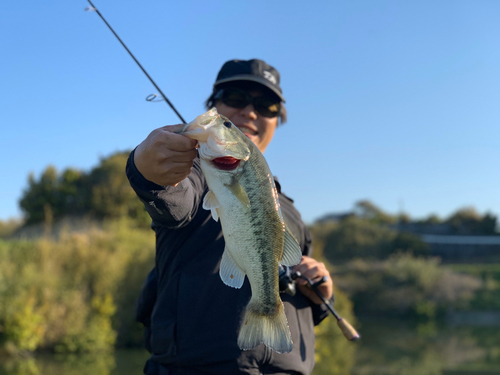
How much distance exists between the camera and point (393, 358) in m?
15.0

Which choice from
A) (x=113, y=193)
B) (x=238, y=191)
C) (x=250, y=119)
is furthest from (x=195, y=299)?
(x=113, y=193)

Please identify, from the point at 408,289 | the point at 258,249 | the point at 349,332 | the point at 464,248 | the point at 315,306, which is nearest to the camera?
the point at 258,249

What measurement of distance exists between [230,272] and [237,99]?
1.50m

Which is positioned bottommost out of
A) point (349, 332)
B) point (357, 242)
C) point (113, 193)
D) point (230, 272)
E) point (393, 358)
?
point (393, 358)

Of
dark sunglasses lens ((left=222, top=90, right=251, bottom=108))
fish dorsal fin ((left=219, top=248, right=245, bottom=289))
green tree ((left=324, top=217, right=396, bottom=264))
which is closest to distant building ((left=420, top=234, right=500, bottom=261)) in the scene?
green tree ((left=324, top=217, right=396, bottom=264))

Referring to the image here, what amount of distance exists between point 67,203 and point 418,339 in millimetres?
18555

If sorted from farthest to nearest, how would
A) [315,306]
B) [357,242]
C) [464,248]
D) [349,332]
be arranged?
[464,248] → [357,242] → [349,332] → [315,306]

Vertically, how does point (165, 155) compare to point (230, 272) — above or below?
above

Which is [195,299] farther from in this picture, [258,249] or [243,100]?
[243,100]

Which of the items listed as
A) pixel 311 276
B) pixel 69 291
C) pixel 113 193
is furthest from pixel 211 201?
pixel 113 193

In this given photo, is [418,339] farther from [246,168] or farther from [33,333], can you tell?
[246,168]

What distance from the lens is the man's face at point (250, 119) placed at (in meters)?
3.12

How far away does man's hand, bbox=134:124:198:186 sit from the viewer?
1784 millimetres

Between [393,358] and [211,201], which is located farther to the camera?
[393,358]
